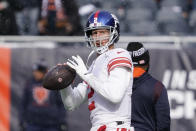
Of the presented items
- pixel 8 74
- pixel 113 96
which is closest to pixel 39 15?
pixel 8 74

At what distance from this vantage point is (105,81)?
4383 mm

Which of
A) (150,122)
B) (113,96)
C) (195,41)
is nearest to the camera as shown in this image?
(113,96)

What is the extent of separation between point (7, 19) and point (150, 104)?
488 centimetres

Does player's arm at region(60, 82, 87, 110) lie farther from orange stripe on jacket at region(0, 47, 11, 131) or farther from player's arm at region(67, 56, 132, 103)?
orange stripe on jacket at region(0, 47, 11, 131)

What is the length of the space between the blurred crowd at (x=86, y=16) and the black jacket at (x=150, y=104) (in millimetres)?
4245

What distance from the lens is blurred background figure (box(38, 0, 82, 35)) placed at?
9.45m

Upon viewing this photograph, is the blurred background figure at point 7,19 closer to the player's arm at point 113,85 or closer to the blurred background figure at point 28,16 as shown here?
the blurred background figure at point 28,16

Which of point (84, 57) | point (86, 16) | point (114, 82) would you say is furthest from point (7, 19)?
point (114, 82)

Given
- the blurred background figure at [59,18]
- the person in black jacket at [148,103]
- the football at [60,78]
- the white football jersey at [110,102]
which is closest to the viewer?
the white football jersey at [110,102]

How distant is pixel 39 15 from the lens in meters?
9.66

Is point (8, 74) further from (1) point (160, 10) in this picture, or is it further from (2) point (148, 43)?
(1) point (160, 10)

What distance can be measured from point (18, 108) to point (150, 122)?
3.93 m

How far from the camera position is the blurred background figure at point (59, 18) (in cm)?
945

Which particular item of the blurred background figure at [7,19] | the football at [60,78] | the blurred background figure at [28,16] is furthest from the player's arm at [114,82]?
the blurred background figure at [28,16]
